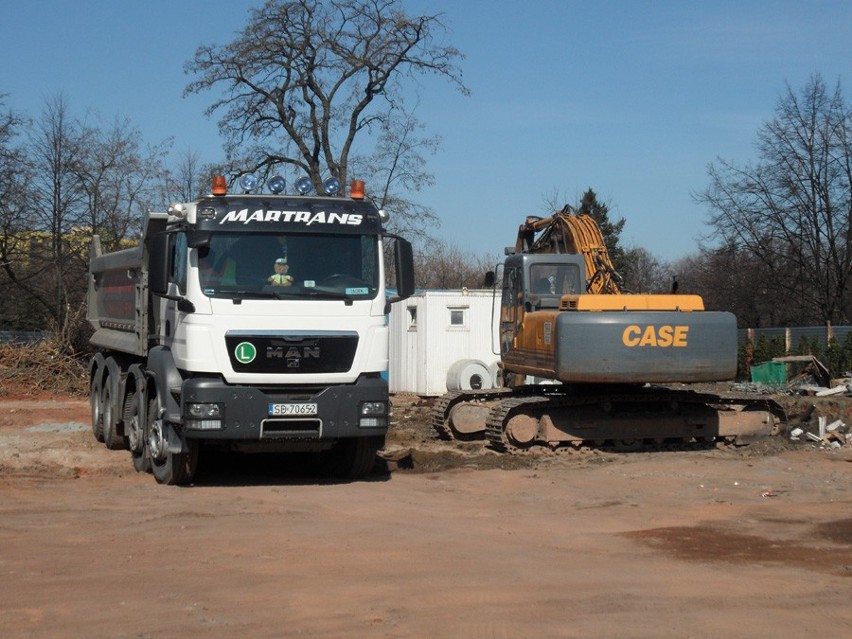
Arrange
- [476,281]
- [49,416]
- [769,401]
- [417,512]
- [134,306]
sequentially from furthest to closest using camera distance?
[476,281] → [49,416] → [769,401] → [134,306] → [417,512]

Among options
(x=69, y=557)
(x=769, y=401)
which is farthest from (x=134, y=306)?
(x=769, y=401)

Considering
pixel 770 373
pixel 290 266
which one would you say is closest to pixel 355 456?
pixel 290 266

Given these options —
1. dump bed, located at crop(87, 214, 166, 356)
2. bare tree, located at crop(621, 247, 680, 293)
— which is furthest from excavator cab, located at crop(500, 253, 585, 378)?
bare tree, located at crop(621, 247, 680, 293)

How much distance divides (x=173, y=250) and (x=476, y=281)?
56.2 m

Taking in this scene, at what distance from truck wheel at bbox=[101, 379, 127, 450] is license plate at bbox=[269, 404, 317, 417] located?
4583 mm

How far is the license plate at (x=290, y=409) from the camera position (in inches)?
463

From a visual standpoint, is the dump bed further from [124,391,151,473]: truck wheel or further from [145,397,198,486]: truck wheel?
[145,397,198,486]: truck wheel

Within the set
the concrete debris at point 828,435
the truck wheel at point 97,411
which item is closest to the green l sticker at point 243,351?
the truck wheel at point 97,411

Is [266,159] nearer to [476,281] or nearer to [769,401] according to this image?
[769,401]

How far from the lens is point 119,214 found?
34.3m

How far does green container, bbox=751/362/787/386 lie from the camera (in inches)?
1063

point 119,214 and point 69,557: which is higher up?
point 119,214

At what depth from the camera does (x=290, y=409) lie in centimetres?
1180

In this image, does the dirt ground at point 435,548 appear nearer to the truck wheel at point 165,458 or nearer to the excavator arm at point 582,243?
the truck wheel at point 165,458
